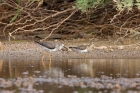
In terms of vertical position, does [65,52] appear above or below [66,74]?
above

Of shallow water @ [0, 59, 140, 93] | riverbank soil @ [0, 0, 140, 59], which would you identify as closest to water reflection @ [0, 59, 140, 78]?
shallow water @ [0, 59, 140, 93]

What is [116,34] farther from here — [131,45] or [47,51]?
[47,51]

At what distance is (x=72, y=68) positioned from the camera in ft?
36.3

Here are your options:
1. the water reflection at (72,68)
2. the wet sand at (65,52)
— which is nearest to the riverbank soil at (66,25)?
the wet sand at (65,52)

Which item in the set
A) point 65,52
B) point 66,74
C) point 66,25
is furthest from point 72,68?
point 66,25

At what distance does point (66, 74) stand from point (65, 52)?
3.44 meters

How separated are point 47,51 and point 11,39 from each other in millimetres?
2603

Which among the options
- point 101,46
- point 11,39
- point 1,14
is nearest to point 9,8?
point 1,14

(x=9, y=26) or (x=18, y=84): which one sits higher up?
(x=9, y=26)

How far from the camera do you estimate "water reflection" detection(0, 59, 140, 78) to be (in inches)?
405

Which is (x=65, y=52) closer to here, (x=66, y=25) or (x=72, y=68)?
(x=72, y=68)

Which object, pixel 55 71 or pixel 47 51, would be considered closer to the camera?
pixel 55 71

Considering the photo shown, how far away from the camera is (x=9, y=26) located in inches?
645

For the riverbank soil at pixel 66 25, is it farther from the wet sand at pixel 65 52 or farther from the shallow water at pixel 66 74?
the shallow water at pixel 66 74
